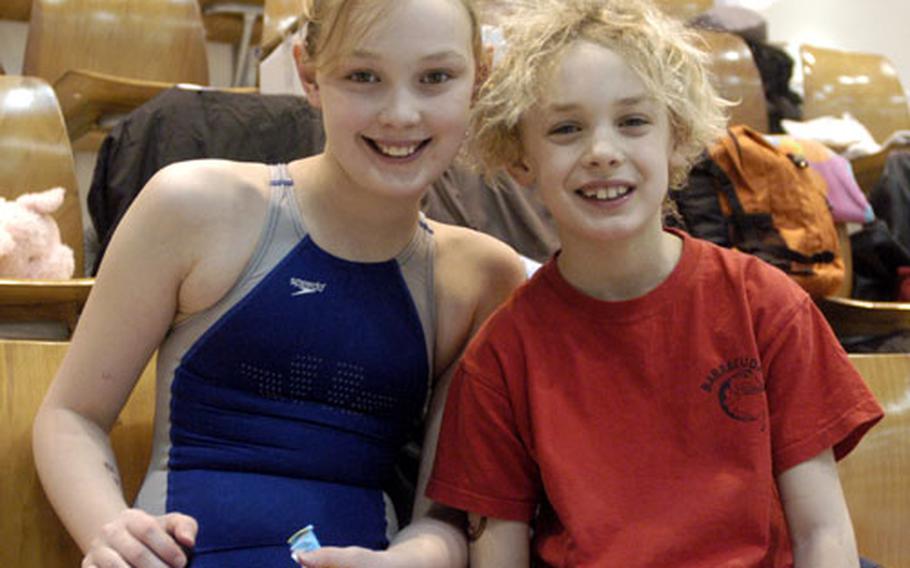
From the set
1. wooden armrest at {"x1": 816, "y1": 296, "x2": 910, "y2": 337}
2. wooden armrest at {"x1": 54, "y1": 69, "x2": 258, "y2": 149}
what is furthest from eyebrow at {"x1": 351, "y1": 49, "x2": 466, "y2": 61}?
wooden armrest at {"x1": 54, "y1": 69, "x2": 258, "y2": 149}

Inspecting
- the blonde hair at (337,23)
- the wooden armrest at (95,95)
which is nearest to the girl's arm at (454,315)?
the blonde hair at (337,23)

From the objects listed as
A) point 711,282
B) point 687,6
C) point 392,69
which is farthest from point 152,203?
point 687,6

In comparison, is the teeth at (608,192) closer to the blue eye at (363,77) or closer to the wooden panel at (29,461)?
the blue eye at (363,77)

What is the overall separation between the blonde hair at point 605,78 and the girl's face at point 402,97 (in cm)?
5

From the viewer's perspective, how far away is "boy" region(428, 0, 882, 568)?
3.31 feet

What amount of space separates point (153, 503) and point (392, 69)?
0.46 meters

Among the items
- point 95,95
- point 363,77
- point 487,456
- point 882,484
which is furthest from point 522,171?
point 95,95

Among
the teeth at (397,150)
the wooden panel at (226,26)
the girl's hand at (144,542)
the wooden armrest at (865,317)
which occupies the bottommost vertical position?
the wooden panel at (226,26)

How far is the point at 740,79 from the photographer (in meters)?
2.89

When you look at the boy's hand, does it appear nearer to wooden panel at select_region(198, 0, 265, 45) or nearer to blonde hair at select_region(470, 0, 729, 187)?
blonde hair at select_region(470, 0, 729, 187)

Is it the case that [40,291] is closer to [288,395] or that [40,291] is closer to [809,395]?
[288,395]

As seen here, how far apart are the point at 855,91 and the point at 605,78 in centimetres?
234

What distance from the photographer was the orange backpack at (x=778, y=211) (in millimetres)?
2145

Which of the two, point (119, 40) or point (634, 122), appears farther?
point (119, 40)
